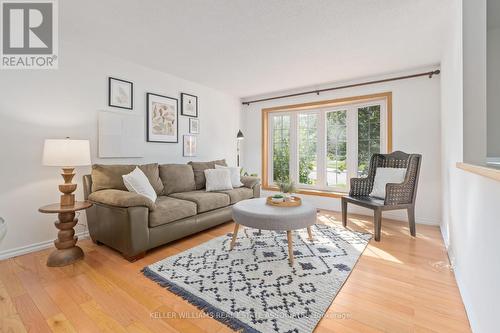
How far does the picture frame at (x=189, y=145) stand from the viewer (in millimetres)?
3934

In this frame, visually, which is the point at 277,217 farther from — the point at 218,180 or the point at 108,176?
the point at 108,176

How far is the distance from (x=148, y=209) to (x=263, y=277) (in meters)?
1.29

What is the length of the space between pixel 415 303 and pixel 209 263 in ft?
5.26

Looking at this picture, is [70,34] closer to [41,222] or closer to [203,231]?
[41,222]

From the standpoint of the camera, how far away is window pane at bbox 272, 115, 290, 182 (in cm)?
476

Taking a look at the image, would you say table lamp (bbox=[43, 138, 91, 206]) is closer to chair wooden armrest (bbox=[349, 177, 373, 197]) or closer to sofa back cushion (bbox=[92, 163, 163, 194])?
sofa back cushion (bbox=[92, 163, 163, 194])

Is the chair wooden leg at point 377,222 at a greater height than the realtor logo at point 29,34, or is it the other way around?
the realtor logo at point 29,34

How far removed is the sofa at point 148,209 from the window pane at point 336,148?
5.96 ft

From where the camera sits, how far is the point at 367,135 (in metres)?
3.83

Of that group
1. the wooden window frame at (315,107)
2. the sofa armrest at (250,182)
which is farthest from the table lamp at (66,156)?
the wooden window frame at (315,107)

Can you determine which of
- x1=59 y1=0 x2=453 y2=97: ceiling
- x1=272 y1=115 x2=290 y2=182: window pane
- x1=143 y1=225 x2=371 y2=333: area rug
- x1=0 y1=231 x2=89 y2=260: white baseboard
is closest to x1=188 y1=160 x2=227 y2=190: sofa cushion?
x1=143 y1=225 x2=371 y2=333: area rug

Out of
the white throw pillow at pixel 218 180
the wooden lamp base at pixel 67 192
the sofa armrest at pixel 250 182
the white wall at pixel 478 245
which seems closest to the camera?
the white wall at pixel 478 245

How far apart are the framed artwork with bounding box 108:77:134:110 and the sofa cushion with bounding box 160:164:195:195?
3.19ft

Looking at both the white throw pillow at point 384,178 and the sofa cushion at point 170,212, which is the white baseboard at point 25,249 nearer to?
the sofa cushion at point 170,212
